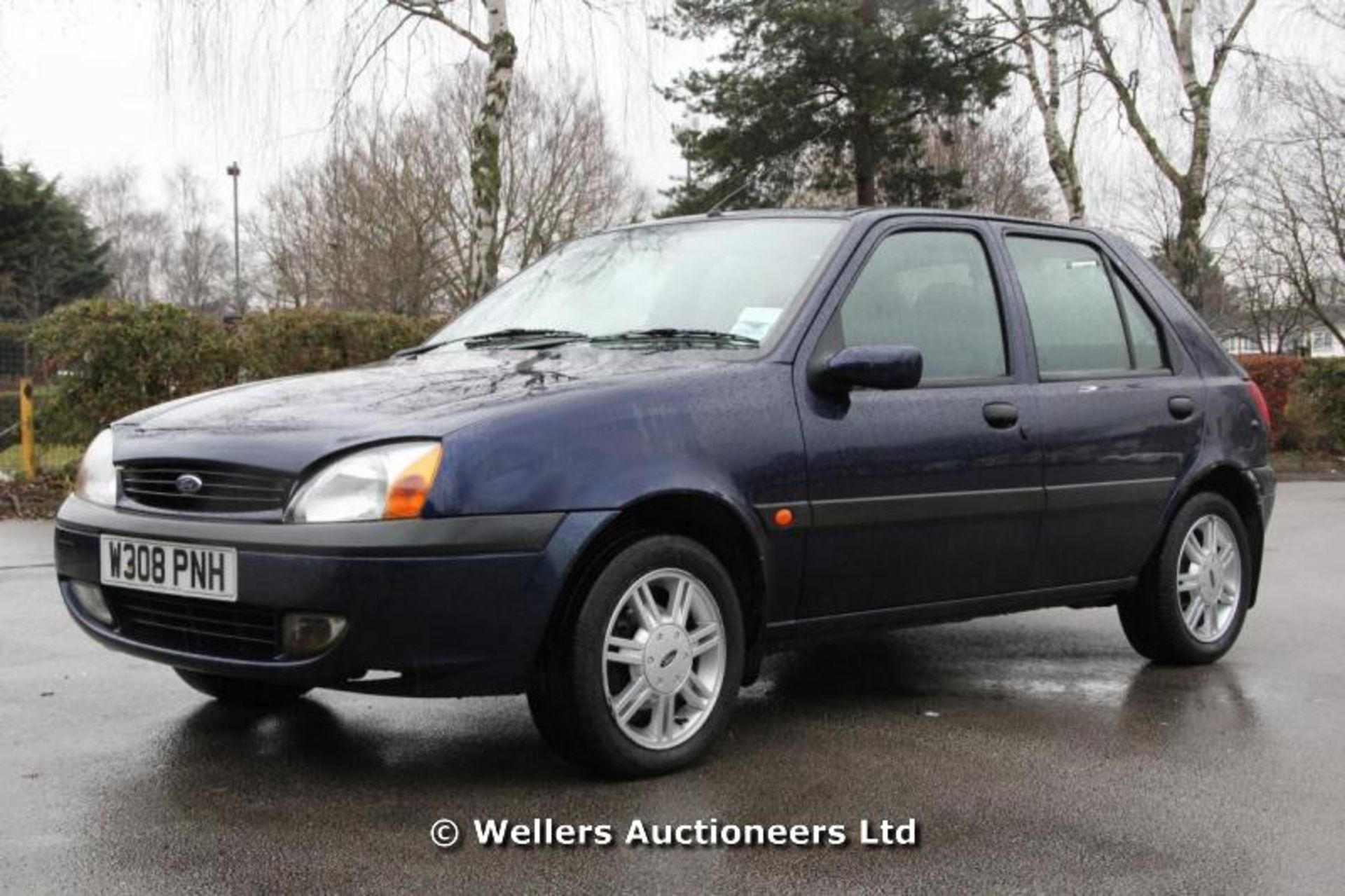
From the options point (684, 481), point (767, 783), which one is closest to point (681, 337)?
point (684, 481)

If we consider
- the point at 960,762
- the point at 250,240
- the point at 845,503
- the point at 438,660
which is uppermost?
the point at 250,240

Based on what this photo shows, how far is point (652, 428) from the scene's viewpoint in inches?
156

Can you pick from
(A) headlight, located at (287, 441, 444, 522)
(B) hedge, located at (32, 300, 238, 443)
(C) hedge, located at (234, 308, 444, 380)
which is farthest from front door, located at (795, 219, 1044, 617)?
(C) hedge, located at (234, 308, 444, 380)

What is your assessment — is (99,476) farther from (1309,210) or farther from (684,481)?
(1309,210)

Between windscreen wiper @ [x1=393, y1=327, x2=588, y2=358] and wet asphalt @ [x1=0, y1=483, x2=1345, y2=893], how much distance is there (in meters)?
1.24

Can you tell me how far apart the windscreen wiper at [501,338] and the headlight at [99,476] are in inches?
43.5

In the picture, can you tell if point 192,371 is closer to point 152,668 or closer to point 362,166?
point 152,668

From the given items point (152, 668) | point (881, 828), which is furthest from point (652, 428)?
point (152, 668)

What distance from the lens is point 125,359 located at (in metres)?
11.7

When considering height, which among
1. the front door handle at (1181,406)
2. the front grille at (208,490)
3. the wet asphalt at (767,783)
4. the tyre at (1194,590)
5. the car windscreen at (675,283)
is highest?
the car windscreen at (675,283)

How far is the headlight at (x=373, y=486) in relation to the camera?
3.59 meters

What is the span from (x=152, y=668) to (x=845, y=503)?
2.78m

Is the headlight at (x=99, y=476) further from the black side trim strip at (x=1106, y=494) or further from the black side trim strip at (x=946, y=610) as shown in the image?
the black side trim strip at (x=1106, y=494)

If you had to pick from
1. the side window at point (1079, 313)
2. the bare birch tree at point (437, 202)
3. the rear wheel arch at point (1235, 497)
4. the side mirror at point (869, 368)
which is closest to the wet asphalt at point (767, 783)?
the rear wheel arch at point (1235, 497)
